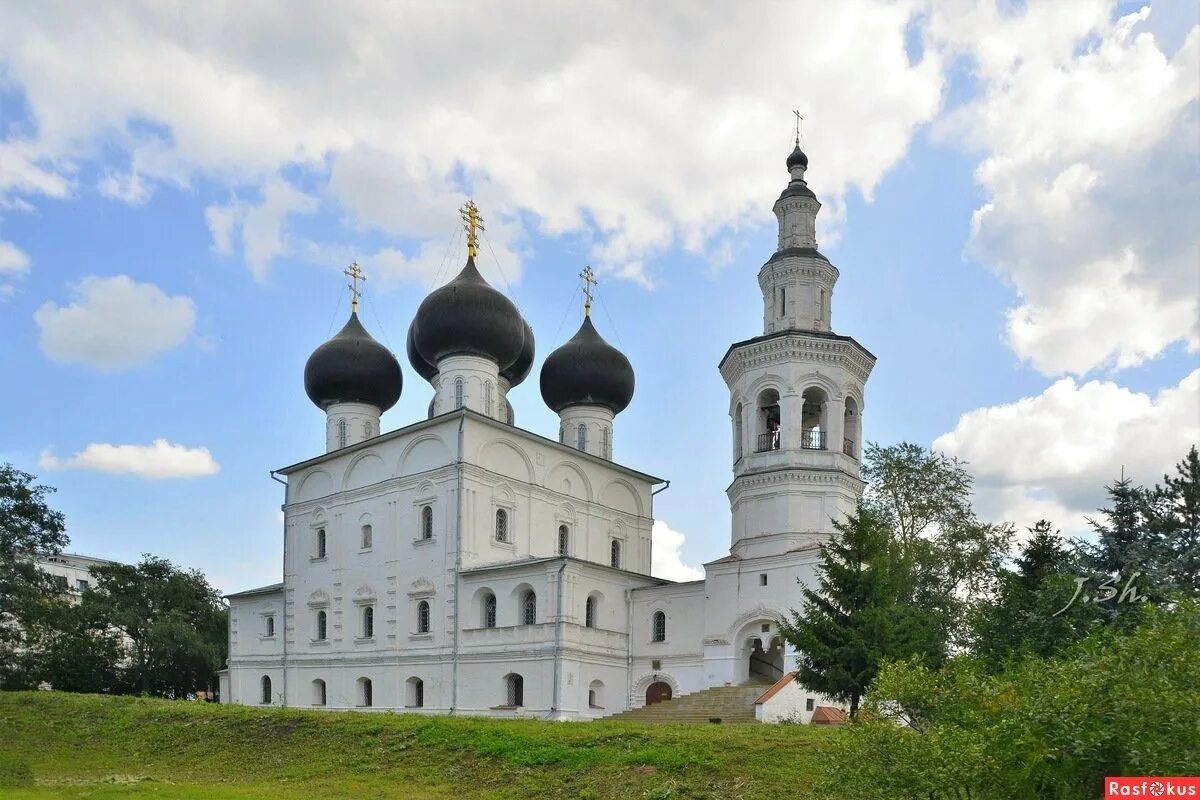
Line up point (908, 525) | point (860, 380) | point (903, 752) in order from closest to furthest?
point (903, 752) < point (908, 525) < point (860, 380)

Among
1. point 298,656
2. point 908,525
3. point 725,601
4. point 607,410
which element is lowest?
point 298,656

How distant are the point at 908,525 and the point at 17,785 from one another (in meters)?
18.3

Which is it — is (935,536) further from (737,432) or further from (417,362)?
(417,362)

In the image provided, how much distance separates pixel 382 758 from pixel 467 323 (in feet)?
A: 52.6

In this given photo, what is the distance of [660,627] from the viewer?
28297 mm

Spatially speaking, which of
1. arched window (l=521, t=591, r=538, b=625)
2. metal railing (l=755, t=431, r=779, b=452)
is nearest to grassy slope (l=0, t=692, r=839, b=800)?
arched window (l=521, t=591, r=538, b=625)

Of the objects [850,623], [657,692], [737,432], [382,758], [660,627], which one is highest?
[737,432]

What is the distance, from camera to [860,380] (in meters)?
27.9

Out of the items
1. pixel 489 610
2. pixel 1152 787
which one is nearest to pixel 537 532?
pixel 489 610

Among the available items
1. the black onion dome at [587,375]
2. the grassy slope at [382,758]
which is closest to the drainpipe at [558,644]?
the grassy slope at [382,758]

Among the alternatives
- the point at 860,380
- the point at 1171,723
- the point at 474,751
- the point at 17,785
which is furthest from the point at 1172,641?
the point at 860,380

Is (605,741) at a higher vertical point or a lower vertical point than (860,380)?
lower

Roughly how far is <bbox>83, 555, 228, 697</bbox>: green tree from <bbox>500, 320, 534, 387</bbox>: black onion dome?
1434 cm

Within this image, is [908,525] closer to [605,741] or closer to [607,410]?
[605,741]
